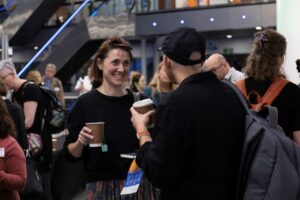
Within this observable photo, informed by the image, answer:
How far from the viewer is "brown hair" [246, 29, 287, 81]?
3.12m

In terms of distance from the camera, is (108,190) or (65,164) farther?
(65,164)

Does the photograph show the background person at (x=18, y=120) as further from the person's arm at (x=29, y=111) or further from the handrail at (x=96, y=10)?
the handrail at (x=96, y=10)

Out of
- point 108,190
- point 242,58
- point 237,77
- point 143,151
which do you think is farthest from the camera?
point 242,58

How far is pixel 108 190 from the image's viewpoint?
2.65m

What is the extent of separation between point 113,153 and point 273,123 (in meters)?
0.98

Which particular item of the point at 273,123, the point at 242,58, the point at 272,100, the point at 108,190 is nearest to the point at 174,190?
the point at 273,123

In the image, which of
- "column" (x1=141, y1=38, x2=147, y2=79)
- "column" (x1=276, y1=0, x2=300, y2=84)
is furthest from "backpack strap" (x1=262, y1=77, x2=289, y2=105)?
"column" (x1=141, y1=38, x2=147, y2=79)

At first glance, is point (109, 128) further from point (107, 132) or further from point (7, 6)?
point (7, 6)

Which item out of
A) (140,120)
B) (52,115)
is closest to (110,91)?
(140,120)

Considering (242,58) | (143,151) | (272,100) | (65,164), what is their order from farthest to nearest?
1. (242,58)
2. (65,164)
3. (272,100)
4. (143,151)

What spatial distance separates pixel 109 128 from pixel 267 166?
1.05 m

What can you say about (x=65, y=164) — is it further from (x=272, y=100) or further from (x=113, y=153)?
(x=272, y=100)

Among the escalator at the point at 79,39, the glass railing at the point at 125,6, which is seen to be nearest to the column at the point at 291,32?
the glass railing at the point at 125,6

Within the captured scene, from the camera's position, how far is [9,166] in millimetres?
3057
